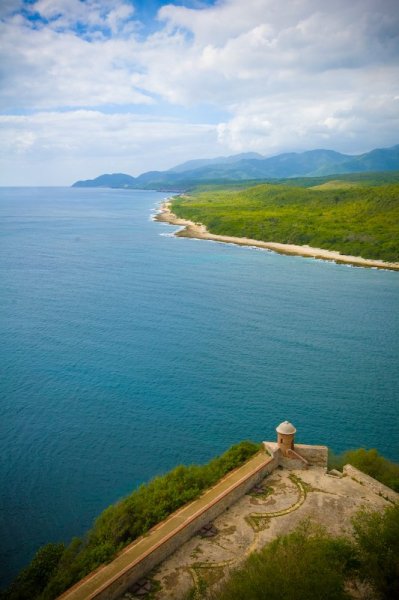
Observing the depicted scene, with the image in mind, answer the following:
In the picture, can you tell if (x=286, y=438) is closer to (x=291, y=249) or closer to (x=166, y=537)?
(x=166, y=537)

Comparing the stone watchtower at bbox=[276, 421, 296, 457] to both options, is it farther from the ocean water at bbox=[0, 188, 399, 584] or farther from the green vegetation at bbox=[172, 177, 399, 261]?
the green vegetation at bbox=[172, 177, 399, 261]

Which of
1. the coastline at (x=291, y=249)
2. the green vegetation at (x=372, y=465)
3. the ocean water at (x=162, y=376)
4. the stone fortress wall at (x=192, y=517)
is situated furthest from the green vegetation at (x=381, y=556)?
the coastline at (x=291, y=249)

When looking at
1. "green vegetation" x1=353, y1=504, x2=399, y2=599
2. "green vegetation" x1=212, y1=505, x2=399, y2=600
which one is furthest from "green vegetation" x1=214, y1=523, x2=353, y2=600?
"green vegetation" x1=353, y1=504, x2=399, y2=599

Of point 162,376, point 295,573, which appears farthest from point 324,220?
point 295,573

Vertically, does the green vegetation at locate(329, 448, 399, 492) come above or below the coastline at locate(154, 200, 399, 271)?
below

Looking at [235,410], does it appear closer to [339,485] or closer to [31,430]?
[339,485]

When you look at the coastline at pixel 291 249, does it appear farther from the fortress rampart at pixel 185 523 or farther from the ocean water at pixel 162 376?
the fortress rampart at pixel 185 523
